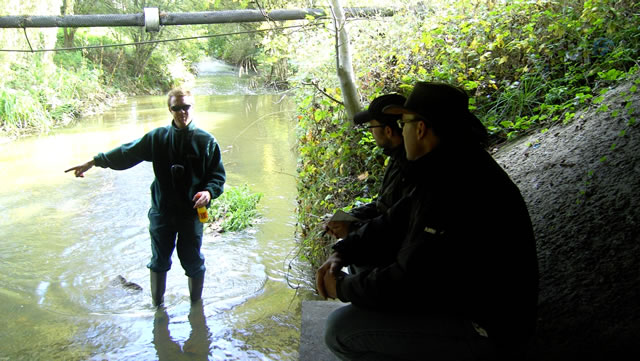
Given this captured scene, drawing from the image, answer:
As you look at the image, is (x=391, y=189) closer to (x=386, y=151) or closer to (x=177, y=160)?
(x=386, y=151)

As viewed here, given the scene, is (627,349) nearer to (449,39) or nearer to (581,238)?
(581,238)

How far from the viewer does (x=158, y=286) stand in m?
4.32

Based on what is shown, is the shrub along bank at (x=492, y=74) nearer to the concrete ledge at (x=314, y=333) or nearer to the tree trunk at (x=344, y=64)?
the tree trunk at (x=344, y=64)

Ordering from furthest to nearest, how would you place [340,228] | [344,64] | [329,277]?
[344,64] < [340,228] < [329,277]

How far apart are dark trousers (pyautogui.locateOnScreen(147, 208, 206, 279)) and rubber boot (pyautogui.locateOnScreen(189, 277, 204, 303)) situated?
226mm

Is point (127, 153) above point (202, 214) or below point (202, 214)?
above

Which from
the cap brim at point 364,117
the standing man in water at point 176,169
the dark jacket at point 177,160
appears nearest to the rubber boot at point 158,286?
the standing man in water at point 176,169

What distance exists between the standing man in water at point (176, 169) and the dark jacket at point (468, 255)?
238 cm

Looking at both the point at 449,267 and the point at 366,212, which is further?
the point at 366,212

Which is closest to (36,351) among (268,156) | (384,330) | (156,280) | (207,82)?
(156,280)

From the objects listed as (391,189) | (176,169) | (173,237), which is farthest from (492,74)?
(173,237)

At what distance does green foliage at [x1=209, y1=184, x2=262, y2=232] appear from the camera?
678 cm

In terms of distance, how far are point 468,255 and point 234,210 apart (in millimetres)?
5795

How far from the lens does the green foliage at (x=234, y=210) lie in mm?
6777
